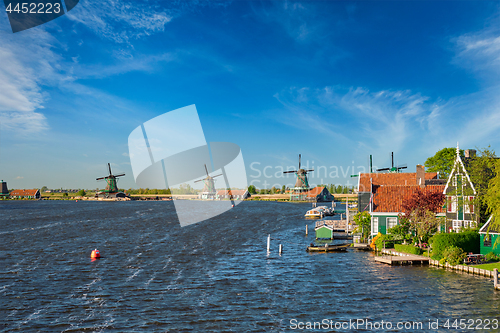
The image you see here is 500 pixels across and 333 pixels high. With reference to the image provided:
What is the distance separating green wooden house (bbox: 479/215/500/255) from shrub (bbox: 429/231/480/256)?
0.67 meters

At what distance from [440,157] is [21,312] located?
3593 inches

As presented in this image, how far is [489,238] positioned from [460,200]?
6428 millimetres

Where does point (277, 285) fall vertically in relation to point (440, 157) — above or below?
below

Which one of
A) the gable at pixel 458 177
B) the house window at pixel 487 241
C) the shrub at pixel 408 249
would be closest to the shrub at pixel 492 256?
the house window at pixel 487 241

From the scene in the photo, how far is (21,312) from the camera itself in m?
24.5

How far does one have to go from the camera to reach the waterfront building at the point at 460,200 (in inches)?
1597

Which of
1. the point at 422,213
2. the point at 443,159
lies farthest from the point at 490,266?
the point at 443,159

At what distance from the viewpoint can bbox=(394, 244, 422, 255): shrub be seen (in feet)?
133

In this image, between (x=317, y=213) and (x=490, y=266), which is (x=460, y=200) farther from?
(x=317, y=213)

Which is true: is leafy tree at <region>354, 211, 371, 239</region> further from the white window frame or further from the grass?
the grass

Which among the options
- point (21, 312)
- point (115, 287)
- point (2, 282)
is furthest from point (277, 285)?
point (2, 282)

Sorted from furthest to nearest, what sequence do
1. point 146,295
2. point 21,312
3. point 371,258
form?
1. point 371,258
2. point 146,295
3. point 21,312

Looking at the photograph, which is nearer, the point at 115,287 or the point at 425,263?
the point at 115,287

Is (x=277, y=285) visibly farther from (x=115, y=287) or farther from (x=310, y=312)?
(x=115, y=287)
